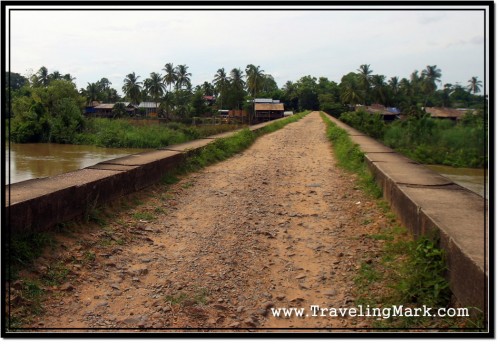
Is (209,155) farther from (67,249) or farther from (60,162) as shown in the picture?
(60,162)

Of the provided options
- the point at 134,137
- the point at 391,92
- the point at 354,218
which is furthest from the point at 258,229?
the point at 391,92

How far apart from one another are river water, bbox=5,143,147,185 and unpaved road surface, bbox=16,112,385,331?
23.8 feet

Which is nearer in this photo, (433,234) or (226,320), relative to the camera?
(226,320)

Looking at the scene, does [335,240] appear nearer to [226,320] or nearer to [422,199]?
[422,199]

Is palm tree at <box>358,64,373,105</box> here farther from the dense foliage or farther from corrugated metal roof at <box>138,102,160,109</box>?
corrugated metal roof at <box>138,102,160,109</box>

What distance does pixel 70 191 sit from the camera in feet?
→ 12.4

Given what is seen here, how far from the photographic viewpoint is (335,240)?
3914 millimetres

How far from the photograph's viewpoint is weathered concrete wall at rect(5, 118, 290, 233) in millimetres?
3148

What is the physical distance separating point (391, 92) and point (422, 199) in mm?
52422

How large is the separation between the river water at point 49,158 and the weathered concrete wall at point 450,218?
858 cm

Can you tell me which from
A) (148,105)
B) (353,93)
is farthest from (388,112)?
(148,105)

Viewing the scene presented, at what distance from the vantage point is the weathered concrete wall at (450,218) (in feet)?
7.20

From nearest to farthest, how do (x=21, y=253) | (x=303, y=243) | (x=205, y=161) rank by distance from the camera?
1. (x=21, y=253)
2. (x=303, y=243)
3. (x=205, y=161)

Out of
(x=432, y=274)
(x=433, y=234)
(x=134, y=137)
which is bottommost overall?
(x=432, y=274)
